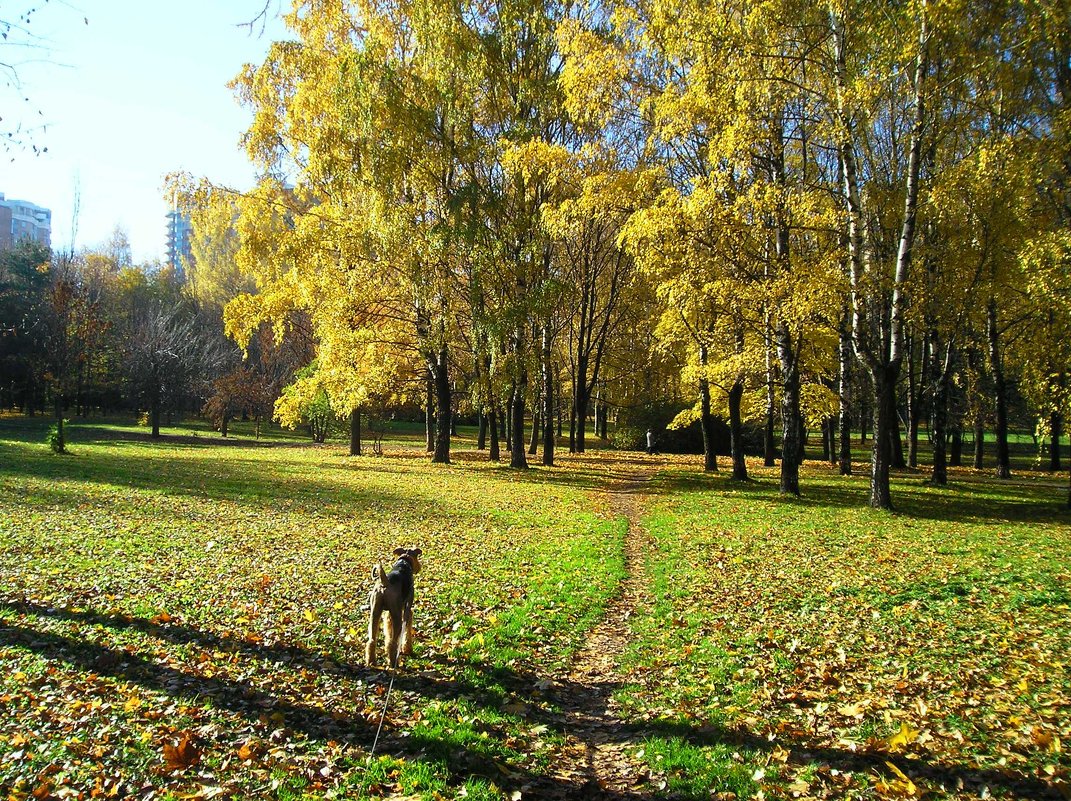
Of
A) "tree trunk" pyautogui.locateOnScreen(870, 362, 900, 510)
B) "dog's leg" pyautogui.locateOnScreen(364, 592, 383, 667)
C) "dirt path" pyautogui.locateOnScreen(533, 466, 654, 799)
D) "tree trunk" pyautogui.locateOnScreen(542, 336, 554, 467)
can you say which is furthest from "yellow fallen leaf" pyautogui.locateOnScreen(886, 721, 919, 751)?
"tree trunk" pyautogui.locateOnScreen(542, 336, 554, 467)

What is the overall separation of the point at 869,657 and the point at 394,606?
174 inches

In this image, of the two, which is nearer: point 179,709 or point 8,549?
point 179,709

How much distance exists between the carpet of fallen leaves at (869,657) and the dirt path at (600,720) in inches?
10.4

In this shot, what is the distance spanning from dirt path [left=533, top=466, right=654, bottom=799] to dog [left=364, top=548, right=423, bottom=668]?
1473 millimetres

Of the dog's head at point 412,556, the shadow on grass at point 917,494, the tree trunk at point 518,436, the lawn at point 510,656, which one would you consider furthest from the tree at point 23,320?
the dog's head at point 412,556

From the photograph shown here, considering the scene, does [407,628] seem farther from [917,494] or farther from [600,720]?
[917,494]

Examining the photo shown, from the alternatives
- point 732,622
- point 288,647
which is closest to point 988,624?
point 732,622

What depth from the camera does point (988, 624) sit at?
655cm

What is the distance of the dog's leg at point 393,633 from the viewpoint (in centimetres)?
549

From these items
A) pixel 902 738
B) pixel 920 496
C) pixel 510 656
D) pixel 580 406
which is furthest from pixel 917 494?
pixel 510 656

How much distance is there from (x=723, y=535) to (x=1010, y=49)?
11.7 metres

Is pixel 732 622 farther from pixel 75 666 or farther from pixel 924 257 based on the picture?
pixel 924 257

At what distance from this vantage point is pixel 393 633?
5.54 metres

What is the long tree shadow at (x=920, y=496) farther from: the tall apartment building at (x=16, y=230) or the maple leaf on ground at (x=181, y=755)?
the tall apartment building at (x=16, y=230)
